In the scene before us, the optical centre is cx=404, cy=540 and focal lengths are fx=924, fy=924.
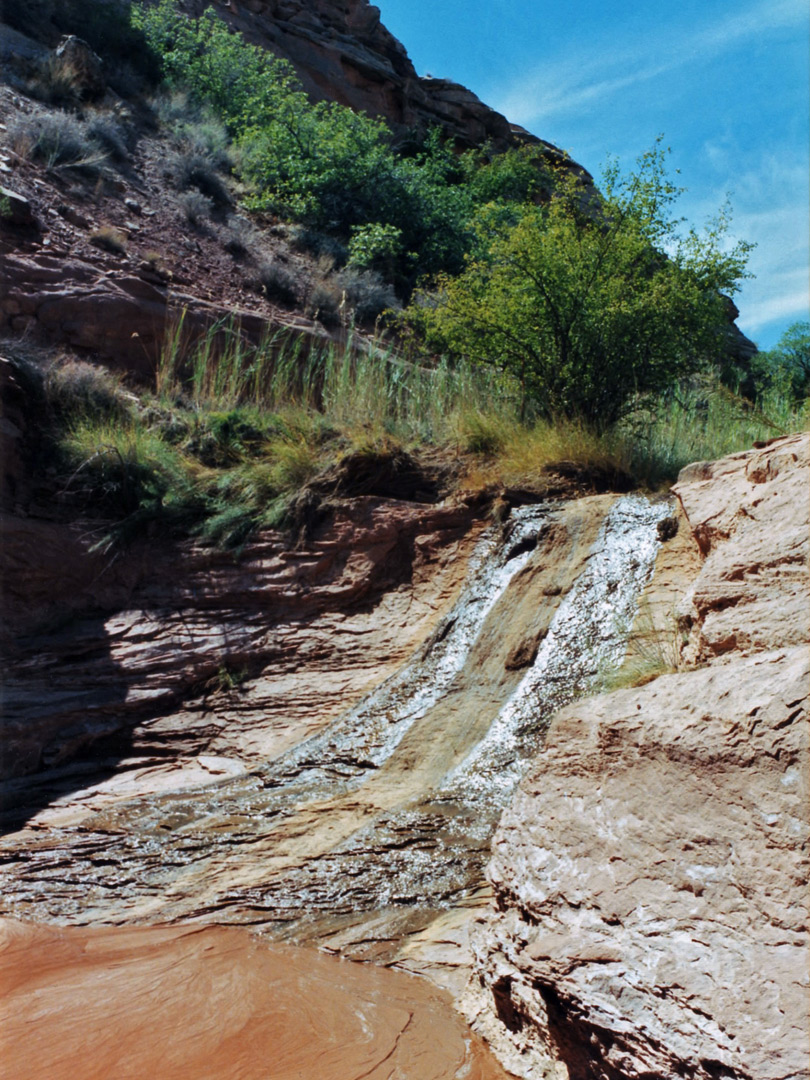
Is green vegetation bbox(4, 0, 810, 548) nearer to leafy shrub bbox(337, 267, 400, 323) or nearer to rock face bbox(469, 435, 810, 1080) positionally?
leafy shrub bbox(337, 267, 400, 323)

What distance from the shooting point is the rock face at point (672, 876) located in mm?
2131

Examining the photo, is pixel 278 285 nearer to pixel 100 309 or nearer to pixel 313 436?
pixel 100 309

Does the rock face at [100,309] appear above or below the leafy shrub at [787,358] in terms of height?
below

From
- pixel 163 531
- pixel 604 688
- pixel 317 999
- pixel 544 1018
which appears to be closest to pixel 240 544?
pixel 163 531

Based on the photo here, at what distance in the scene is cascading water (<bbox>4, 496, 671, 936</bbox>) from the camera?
4066 mm

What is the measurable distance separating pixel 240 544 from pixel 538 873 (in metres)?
5.39

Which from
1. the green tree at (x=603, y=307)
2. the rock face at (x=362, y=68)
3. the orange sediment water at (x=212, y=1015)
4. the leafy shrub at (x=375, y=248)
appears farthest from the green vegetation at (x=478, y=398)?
the rock face at (x=362, y=68)

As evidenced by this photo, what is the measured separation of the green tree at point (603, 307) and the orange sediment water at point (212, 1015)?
21.4 ft

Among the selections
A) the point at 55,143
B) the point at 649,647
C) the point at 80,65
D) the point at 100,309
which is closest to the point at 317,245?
the point at 55,143

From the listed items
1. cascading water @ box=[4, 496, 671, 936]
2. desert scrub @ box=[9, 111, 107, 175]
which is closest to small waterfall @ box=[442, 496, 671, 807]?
cascading water @ box=[4, 496, 671, 936]

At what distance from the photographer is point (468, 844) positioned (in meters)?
4.29

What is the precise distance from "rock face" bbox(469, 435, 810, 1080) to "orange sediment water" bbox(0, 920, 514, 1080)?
25cm

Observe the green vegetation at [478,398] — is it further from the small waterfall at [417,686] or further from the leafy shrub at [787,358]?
the leafy shrub at [787,358]

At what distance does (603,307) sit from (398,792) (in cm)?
580
